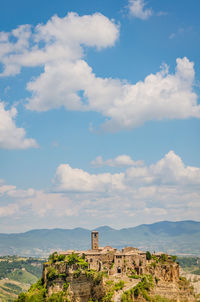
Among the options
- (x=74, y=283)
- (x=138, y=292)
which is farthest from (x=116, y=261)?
(x=138, y=292)

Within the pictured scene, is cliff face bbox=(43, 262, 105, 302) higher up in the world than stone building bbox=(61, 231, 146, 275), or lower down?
lower down

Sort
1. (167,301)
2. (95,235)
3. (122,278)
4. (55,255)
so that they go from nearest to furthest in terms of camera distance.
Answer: (167,301) < (122,278) < (55,255) < (95,235)

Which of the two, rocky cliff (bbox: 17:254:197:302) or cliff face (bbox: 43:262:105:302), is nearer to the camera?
rocky cliff (bbox: 17:254:197:302)

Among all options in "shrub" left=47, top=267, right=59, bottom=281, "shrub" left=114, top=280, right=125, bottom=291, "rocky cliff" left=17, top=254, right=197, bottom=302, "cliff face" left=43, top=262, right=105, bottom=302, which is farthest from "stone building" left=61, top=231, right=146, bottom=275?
"shrub" left=47, top=267, right=59, bottom=281

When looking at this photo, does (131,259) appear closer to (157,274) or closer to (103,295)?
(157,274)

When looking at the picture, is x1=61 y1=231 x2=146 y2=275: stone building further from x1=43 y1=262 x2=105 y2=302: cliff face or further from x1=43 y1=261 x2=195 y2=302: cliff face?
x1=43 y1=262 x2=105 y2=302: cliff face

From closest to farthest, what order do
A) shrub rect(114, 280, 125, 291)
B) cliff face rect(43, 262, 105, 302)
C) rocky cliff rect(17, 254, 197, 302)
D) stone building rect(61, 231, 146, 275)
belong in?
rocky cliff rect(17, 254, 197, 302) → shrub rect(114, 280, 125, 291) → cliff face rect(43, 262, 105, 302) → stone building rect(61, 231, 146, 275)

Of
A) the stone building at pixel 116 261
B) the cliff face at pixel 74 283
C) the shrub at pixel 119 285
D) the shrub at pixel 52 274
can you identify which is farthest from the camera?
the shrub at pixel 52 274

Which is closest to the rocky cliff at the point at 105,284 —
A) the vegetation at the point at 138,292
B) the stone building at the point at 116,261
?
the vegetation at the point at 138,292

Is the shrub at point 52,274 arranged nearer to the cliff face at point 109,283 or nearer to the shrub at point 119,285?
the cliff face at point 109,283

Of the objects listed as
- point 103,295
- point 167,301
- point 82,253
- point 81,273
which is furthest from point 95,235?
point 167,301

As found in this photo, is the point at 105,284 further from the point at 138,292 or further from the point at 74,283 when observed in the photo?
the point at 74,283
